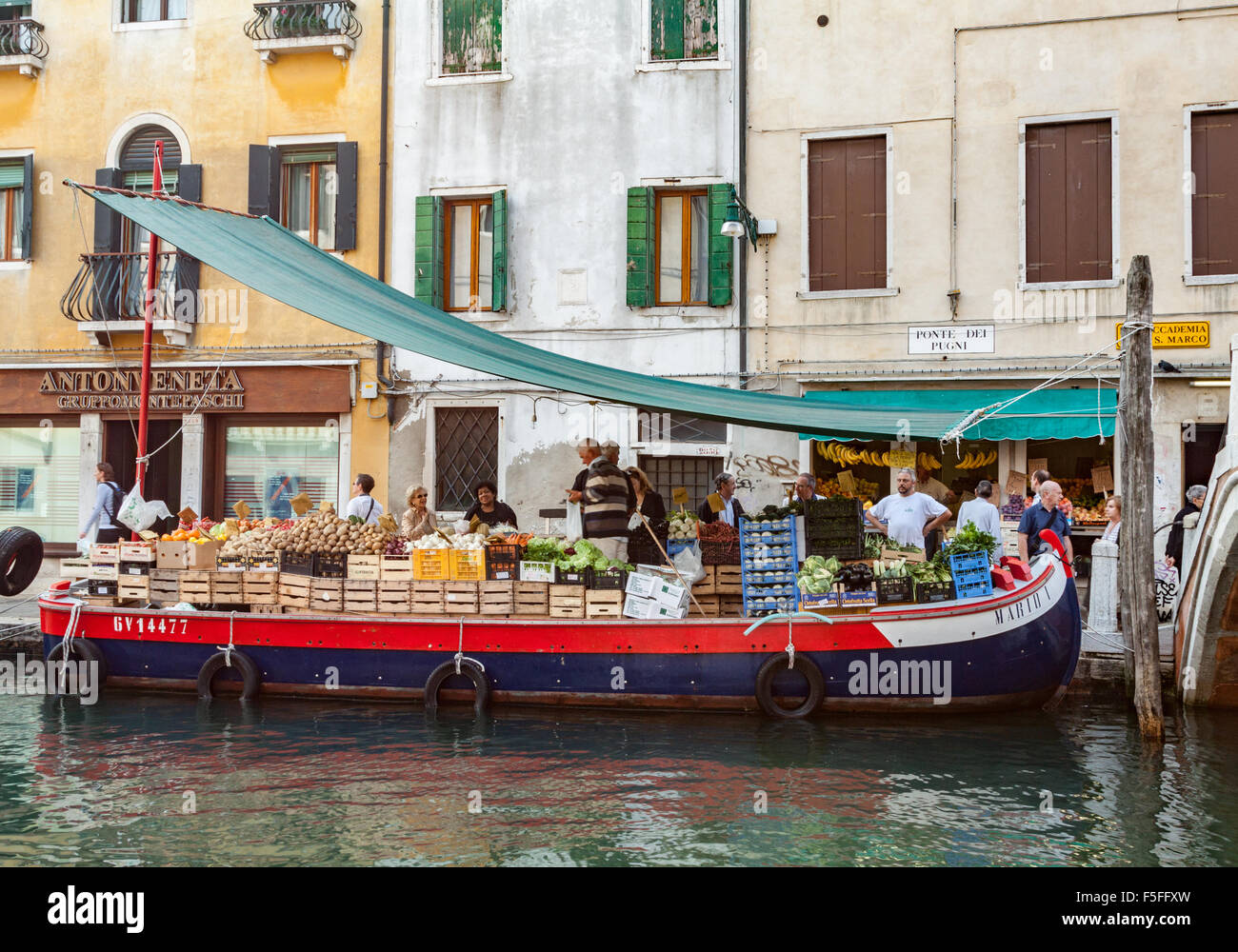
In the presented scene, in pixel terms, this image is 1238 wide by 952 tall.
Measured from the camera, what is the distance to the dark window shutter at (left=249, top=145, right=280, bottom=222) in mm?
16031

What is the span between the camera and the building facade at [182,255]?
16.0m

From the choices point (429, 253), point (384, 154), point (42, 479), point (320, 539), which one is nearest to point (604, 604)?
point (320, 539)

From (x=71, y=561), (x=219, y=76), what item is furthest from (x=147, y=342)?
(x=219, y=76)

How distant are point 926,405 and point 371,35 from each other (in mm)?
8733

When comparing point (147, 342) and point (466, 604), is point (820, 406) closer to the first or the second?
point (466, 604)

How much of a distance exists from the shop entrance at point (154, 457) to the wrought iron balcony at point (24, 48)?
506 cm

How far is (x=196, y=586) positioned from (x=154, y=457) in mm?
6756

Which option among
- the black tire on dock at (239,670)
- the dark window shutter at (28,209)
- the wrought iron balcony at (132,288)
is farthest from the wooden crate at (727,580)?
the dark window shutter at (28,209)

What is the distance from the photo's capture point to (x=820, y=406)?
11.1 meters

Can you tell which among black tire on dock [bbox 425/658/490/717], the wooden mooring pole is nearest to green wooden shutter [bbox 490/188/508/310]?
black tire on dock [bbox 425/658/490/717]

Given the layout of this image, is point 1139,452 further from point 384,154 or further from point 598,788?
point 384,154

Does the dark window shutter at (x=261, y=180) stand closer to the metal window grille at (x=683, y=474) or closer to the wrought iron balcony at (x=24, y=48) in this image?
the wrought iron balcony at (x=24, y=48)

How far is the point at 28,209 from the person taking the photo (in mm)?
16703

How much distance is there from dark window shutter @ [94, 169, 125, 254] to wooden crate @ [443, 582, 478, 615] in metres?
9.20
